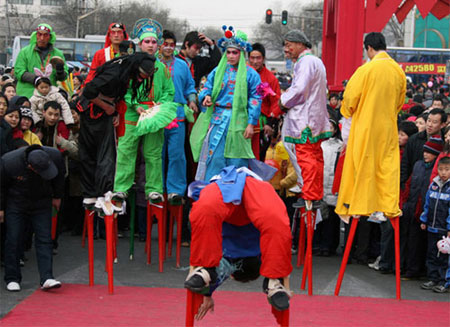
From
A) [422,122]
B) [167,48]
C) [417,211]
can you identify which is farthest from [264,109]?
[417,211]

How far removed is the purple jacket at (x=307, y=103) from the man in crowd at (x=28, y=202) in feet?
7.06

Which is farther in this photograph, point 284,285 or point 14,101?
point 14,101

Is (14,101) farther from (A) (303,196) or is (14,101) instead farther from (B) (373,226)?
(B) (373,226)

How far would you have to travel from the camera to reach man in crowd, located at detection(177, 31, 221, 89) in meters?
8.09

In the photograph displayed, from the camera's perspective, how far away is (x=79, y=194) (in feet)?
27.6

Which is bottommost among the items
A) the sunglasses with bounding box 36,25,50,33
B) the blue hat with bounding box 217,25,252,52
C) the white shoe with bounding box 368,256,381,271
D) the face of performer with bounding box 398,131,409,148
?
the white shoe with bounding box 368,256,381,271

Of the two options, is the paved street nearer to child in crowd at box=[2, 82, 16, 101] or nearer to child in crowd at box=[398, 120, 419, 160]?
child in crowd at box=[398, 120, 419, 160]

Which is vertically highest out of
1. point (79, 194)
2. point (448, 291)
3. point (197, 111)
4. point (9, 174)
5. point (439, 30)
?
point (439, 30)

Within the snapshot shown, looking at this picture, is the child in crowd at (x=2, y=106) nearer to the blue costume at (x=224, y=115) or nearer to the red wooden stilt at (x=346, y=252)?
the blue costume at (x=224, y=115)

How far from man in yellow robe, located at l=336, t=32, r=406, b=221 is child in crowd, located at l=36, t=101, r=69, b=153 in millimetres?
3208

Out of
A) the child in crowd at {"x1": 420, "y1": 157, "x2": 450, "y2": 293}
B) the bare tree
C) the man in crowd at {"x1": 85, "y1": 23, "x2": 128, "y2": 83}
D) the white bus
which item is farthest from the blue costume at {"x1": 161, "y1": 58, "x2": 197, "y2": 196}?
the bare tree

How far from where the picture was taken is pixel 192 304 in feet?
12.9

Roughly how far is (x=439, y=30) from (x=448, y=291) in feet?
167

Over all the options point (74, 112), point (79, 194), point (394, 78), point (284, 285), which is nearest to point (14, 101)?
point (74, 112)
